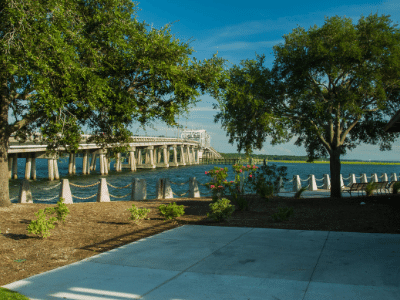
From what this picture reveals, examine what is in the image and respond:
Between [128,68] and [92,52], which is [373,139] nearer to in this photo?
[128,68]

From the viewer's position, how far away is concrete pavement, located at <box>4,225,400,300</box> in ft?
15.6

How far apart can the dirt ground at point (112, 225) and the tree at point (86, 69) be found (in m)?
2.54

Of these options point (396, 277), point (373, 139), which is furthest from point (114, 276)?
point (373, 139)

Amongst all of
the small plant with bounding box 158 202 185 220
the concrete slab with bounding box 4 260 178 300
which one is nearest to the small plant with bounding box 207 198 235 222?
the small plant with bounding box 158 202 185 220

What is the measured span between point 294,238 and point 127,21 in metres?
8.88

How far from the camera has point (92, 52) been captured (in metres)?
10.4

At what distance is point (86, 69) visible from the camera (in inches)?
376

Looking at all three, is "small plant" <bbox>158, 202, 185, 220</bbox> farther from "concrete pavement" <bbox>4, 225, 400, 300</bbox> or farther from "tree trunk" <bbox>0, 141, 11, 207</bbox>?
"tree trunk" <bbox>0, 141, 11, 207</bbox>

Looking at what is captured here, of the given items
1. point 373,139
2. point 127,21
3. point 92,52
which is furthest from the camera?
point 373,139

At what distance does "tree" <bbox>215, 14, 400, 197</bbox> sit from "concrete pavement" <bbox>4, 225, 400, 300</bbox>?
716 centimetres

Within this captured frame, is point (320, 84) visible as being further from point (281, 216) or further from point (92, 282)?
point (92, 282)

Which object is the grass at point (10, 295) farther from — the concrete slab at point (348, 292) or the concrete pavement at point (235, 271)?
the concrete slab at point (348, 292)

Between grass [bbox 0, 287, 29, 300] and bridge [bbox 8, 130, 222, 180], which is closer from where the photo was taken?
grass [bbox 0, 287, 29, 300]

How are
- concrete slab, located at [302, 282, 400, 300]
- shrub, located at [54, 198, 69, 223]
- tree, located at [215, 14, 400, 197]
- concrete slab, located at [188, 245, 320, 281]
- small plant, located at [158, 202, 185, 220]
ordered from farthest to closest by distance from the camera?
tree, located at [215, 14, 400, 197] < small plant, located at [158, 202, 185, 220] < shrub, located at [54, 198, 69, 223] < concrete slab, located at [188, 245, 320, 281] < concrete slab, located at [302, 282, 400, 300]
